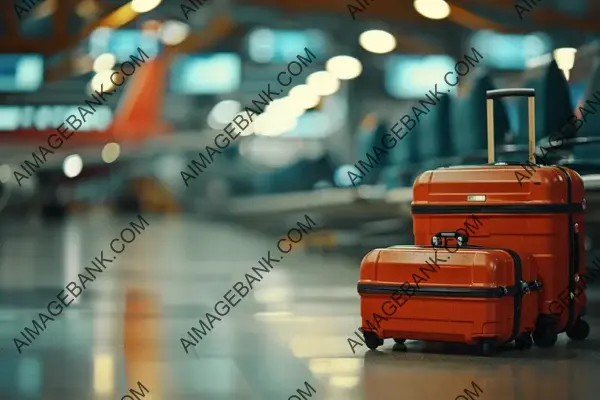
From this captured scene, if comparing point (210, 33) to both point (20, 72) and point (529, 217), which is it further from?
point (529, 217)

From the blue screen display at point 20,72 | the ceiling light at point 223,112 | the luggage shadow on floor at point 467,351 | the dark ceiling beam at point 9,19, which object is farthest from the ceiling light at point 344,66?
the luggage shadow on floor at point 467,351

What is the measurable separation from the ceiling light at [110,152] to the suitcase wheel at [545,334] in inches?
1030

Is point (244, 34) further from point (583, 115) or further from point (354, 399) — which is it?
point (354, 399)

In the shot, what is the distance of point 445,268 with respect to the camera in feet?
12.6

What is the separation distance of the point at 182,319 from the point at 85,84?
32774 millimetres

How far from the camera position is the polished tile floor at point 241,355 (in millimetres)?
3176

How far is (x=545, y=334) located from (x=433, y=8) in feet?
29.9

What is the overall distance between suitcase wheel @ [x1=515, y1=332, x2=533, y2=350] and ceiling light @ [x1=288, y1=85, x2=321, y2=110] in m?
26.0

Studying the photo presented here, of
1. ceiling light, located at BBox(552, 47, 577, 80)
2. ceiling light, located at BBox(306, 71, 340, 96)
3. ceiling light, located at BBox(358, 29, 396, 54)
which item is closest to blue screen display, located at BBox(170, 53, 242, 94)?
ceiling light, located at BBox(306, 71, 340, 96)

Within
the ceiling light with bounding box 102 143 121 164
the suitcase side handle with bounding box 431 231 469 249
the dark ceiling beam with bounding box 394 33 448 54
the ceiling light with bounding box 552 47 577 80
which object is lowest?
the ceiling light with bounding box 102 143 121 164

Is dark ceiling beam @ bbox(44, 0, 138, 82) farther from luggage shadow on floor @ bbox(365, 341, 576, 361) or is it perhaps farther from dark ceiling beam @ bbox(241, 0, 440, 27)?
luggage shadow on floor @ bbox(365, 341, 576, 361)

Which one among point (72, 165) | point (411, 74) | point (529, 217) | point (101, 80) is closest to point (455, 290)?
point (529, 217)

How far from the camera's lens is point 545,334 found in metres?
4.08

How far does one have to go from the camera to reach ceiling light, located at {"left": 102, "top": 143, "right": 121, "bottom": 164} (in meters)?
29.7
